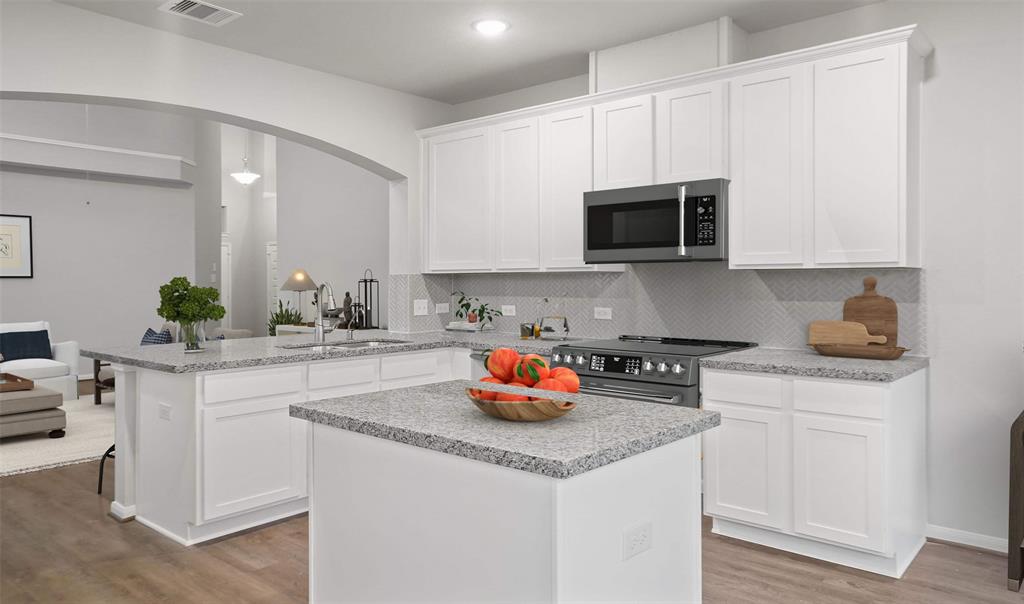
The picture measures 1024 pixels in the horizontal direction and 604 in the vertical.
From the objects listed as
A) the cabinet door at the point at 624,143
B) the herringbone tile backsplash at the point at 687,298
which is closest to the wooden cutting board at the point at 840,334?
the herringbone tile backsplash at the point at 687,298

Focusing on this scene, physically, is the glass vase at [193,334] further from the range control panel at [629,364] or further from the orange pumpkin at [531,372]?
the orange pumpkin at [531,372]

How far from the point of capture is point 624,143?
4094 millimetres

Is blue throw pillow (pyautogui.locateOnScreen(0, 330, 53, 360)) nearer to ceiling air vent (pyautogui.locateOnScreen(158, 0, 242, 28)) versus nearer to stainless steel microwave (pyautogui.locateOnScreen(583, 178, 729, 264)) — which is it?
ceiling air vent (pyautogui.locateOnScreen(158, 0, 242, 28))

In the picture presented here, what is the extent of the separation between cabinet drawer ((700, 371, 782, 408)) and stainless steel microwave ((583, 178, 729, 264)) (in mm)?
664

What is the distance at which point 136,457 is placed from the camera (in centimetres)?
378

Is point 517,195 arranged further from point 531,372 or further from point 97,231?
point 97,231

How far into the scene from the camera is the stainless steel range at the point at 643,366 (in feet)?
11.4

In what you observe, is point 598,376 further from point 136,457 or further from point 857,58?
point 136,457

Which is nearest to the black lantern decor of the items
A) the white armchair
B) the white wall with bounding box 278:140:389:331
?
the white wall with bounding box 278:140:389:331

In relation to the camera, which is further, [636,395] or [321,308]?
[321,308]

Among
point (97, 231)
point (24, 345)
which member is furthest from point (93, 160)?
point (24, 345)

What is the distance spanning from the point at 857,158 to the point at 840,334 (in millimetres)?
869

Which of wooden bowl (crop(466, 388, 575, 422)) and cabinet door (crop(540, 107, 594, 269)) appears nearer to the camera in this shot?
wooden bowl (crop(466, 388, 575, 422))

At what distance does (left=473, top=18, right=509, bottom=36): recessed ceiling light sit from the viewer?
376cm
